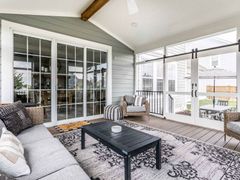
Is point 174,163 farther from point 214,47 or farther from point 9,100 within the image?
point 9,100

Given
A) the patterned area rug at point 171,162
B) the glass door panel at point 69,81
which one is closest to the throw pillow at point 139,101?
the glass door panel at point 69,81

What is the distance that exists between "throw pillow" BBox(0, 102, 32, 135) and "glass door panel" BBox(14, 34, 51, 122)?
1.33 m

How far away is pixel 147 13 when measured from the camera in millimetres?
3678

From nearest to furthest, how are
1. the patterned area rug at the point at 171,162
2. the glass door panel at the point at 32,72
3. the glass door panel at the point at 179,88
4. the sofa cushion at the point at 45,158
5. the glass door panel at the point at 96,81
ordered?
the sofa cushion at the point at 45,158 → the patterned area rug at the point at 171,162 → the glass door panel at the point at 32,72 → the glass door panel at the point at 179,88 → the glass door panel at the point at 96,81

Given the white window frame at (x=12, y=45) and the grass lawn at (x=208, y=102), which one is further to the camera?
the grass lawn at (x=208, y=102)

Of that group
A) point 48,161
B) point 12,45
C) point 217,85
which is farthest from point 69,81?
point 217,85

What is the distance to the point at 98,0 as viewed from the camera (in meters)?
3.27

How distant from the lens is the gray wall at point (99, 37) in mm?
3422

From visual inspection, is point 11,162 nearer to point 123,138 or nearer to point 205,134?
point 123,138

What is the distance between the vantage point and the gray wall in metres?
3.42

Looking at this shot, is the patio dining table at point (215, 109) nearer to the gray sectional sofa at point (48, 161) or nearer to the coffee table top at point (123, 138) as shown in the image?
the coffee table top at point (123, 138)

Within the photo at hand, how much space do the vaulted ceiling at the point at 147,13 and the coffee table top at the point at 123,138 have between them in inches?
118

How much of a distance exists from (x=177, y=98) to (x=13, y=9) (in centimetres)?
479

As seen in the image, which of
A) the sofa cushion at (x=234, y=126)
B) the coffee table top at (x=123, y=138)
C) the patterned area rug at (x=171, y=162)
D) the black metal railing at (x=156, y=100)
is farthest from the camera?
the black metal railing at (x=156, y=100)
